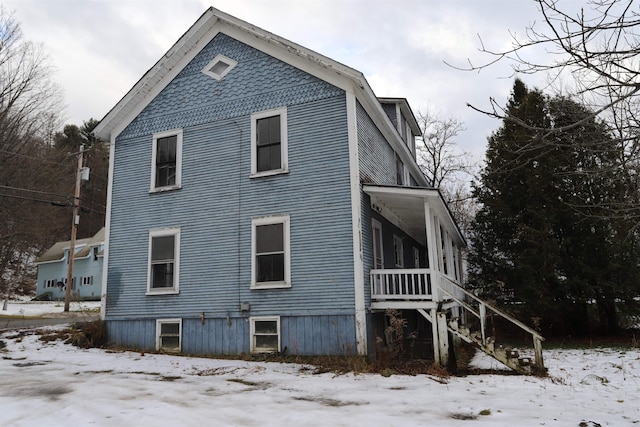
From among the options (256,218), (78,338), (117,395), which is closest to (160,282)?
(78,338)

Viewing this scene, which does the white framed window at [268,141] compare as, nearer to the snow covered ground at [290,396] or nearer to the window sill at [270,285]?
the window sill at [270,285]

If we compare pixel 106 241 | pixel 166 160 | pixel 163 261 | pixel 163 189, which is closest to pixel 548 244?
pixel 163 261

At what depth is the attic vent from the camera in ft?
42.5

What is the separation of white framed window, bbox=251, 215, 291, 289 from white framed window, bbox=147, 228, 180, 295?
7.98 feet

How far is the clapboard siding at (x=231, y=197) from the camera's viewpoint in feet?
36.0

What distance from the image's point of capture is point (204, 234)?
40.5 feet

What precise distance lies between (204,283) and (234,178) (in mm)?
2896

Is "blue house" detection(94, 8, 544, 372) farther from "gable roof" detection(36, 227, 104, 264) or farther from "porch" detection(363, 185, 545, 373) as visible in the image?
"gable roof" detection(36, 227, 104, 264)

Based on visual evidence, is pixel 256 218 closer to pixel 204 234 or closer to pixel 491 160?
pixel 204 234

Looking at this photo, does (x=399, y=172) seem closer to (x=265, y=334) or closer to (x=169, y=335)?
(x=265, y=334)

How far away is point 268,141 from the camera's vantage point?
39.9ft

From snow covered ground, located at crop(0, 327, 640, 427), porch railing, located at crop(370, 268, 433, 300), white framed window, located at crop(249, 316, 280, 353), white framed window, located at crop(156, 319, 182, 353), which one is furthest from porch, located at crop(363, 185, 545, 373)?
white framed window, located at crop(156, 319, 182, 353)

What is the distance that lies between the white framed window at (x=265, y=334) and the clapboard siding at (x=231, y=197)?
0.22 m

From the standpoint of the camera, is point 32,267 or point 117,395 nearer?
point 117,395
